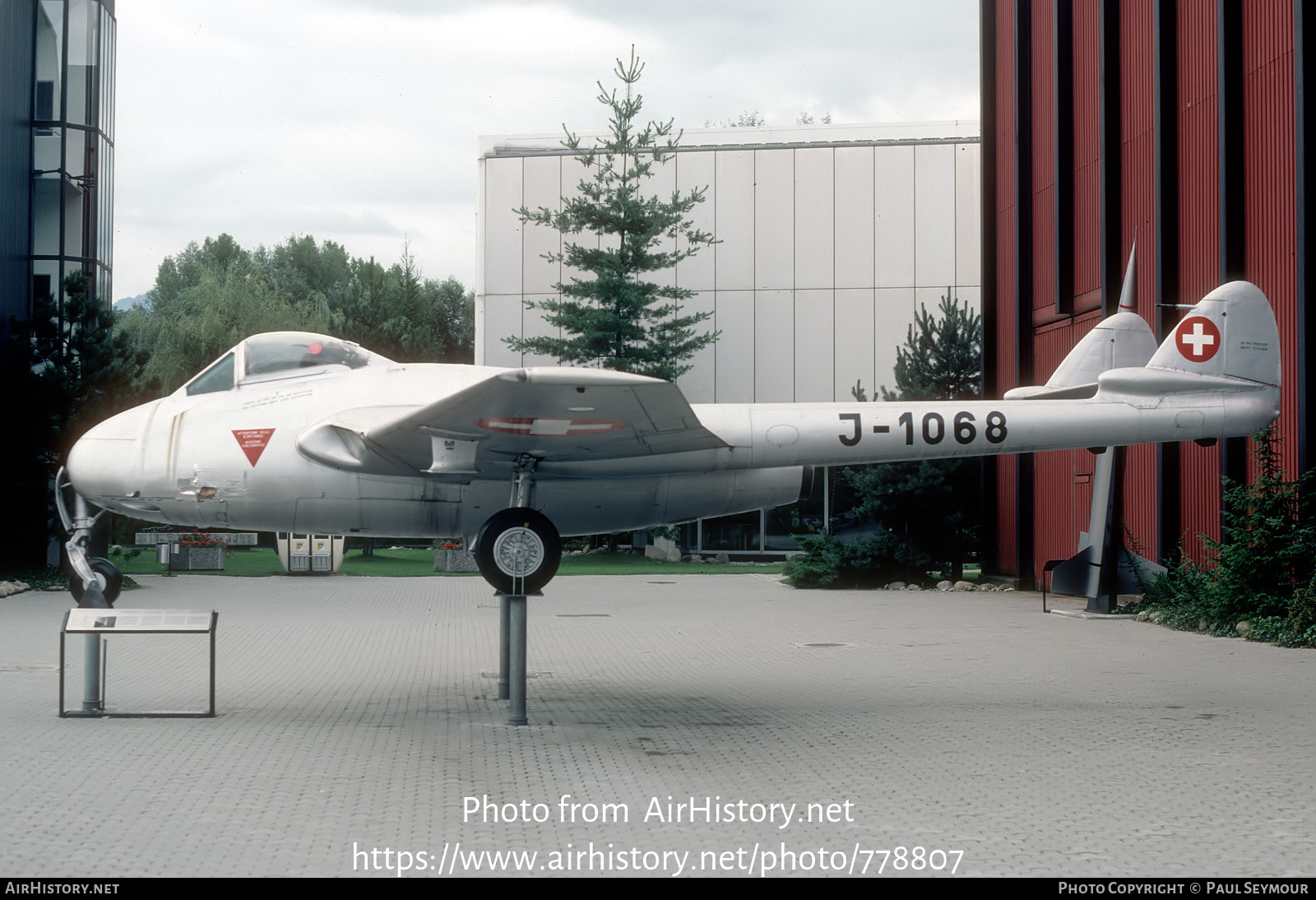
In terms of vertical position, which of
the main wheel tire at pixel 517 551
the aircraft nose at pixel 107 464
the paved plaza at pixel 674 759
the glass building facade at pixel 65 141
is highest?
the glass building facade at pixel 65 141

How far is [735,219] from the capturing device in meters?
37.4


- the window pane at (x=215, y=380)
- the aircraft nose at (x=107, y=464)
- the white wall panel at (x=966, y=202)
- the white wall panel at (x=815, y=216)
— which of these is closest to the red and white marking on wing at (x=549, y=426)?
the window pane at (x=215, y=380)

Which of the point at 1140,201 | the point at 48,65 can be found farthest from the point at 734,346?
the point at 48,65

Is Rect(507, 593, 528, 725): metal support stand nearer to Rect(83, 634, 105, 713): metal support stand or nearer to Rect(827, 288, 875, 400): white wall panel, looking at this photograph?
Rect(83, 634, 105, 713): metal support stand

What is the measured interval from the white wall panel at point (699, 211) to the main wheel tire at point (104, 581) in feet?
95.9

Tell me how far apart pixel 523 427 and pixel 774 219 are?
29416 millimetres

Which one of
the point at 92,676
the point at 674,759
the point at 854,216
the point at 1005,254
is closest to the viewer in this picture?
the point at 674,759

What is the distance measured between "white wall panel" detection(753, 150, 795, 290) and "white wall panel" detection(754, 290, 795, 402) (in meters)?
0.40

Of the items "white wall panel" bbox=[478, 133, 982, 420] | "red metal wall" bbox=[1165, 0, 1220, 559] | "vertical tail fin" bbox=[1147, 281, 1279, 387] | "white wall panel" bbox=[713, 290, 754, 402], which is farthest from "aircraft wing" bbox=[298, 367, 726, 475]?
"white wall panel" bbox=[713, 290, 754, 402]

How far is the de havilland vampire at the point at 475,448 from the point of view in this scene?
32.4 ft

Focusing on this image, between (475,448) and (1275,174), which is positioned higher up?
(1275,174)

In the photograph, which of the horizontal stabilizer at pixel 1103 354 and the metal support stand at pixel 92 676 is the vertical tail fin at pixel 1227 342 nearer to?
the horizontal stabilizer at pixel 1103 354

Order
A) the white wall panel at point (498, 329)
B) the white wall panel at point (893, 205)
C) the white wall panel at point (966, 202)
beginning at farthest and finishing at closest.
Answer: the white wall panel at point (498, 329) → the white wall panel at point (893, 205) → the white wall panel at point (966, 202)

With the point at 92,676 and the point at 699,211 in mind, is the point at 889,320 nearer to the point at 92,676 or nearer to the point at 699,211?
the point at 699,211
